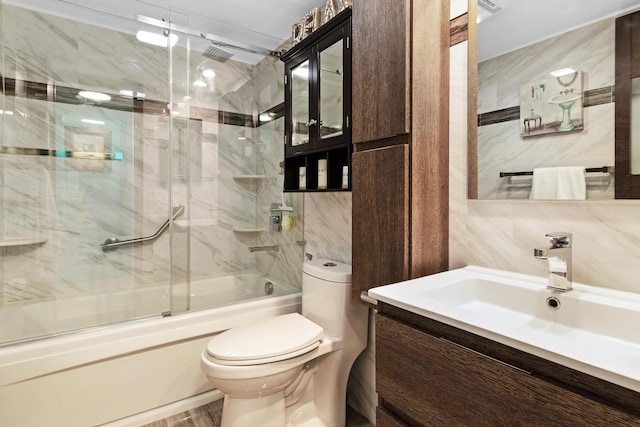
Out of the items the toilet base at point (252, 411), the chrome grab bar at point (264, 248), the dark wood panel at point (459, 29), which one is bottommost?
the toilet base at point (252, 411)

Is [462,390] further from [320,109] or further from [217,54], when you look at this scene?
[217,54]

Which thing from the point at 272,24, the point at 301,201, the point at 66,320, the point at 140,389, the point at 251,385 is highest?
the point at 272,24

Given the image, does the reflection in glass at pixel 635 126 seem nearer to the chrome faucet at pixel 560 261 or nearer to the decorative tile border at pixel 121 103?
the chrome faucet at pixel 560 261

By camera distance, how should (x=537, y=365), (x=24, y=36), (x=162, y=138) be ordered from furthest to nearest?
(x=162, y=138)
(x=24, y=36)
(x=537, y=365)

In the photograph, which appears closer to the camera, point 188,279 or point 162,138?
point 188,279

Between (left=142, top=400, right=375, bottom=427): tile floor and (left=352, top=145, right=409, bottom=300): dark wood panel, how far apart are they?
74 cm

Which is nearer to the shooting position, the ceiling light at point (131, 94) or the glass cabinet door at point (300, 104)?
the glass cabinet door at point (300, 104)

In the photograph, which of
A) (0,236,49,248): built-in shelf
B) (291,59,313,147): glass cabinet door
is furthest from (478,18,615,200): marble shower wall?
(0,236,49,248): built-in shelf

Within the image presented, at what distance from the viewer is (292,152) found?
2.00 meters

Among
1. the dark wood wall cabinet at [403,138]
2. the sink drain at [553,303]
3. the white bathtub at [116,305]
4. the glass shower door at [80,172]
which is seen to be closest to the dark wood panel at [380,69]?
the dark wood wall cabinet at [403,138]

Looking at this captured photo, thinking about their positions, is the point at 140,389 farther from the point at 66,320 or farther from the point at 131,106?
the point at 131,106

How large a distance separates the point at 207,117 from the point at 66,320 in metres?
1.55

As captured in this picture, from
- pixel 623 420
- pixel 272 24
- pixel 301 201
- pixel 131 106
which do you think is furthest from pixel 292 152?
pixel 623 420

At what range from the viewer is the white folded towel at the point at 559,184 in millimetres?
978
